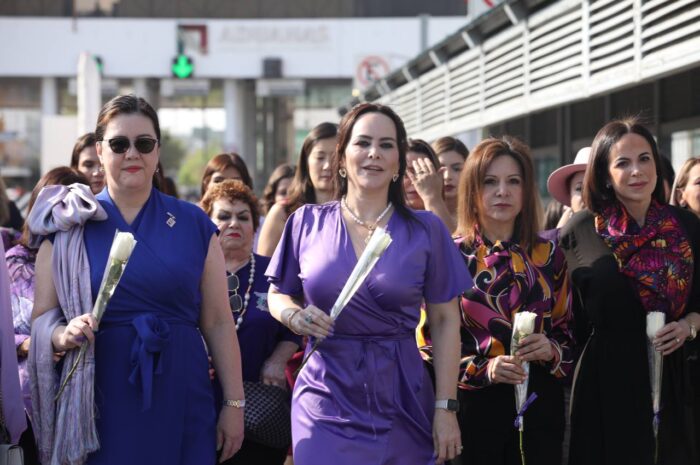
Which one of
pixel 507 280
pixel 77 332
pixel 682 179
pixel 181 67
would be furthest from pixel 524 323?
pixel 181 67

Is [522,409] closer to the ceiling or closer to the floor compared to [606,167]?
closer to the floor

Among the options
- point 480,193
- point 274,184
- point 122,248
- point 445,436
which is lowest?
point 445,436

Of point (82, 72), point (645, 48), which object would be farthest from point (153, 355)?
point (82, 72)

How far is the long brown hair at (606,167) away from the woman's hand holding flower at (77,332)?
9.25 ft

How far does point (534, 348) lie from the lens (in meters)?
5.36

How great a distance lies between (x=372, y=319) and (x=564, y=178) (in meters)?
2.94

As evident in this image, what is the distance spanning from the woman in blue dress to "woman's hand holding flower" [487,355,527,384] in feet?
4.09

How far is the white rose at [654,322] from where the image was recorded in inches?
224

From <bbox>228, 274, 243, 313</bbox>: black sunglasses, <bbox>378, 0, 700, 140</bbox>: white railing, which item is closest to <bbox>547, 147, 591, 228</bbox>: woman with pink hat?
<bbox>378, 0, 700, 140</bbox>: white railing

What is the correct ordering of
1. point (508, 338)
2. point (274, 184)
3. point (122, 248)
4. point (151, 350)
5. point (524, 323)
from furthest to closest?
point (274, 184) < point (508, 338) < point (524, 323) < point (151, 350) < point (122, 248)

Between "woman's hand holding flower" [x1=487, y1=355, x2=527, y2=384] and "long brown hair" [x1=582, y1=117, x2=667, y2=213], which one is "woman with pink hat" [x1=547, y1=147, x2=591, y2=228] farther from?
"woman's hand holding flower" [x1=487, y1=355, x2=527, y2=384]

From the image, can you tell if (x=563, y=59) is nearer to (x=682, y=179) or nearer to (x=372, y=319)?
(x=682, y=179)

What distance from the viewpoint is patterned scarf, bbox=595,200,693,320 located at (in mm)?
5832

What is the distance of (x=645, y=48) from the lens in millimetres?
9438
